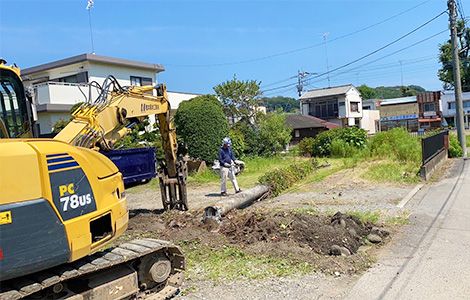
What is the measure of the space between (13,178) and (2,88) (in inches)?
133

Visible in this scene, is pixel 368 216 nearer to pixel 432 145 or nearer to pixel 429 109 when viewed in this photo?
pixel 432 145

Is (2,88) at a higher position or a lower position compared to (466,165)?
higher

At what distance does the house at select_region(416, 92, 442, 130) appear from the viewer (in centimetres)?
6412

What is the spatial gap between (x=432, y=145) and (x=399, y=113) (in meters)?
59.0

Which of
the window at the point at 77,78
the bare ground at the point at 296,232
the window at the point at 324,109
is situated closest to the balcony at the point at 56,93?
the window at the point at 77,78

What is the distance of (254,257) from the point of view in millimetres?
6809

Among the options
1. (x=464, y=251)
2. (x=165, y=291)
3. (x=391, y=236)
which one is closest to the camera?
(x=165, y=291)

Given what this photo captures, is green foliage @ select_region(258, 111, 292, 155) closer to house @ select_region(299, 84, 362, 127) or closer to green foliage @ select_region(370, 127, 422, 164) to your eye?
green foliage @ select_region(370, 127, 422, 164)

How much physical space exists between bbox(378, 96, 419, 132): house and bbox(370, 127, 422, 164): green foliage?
4636 cm

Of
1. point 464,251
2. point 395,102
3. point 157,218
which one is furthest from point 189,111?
point 395,102

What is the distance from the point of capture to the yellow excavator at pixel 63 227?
146 inches

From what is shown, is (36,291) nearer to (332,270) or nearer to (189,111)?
(332,270)

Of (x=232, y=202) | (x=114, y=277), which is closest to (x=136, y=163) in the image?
(x=232, y=202)

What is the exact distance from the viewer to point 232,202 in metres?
9.91
